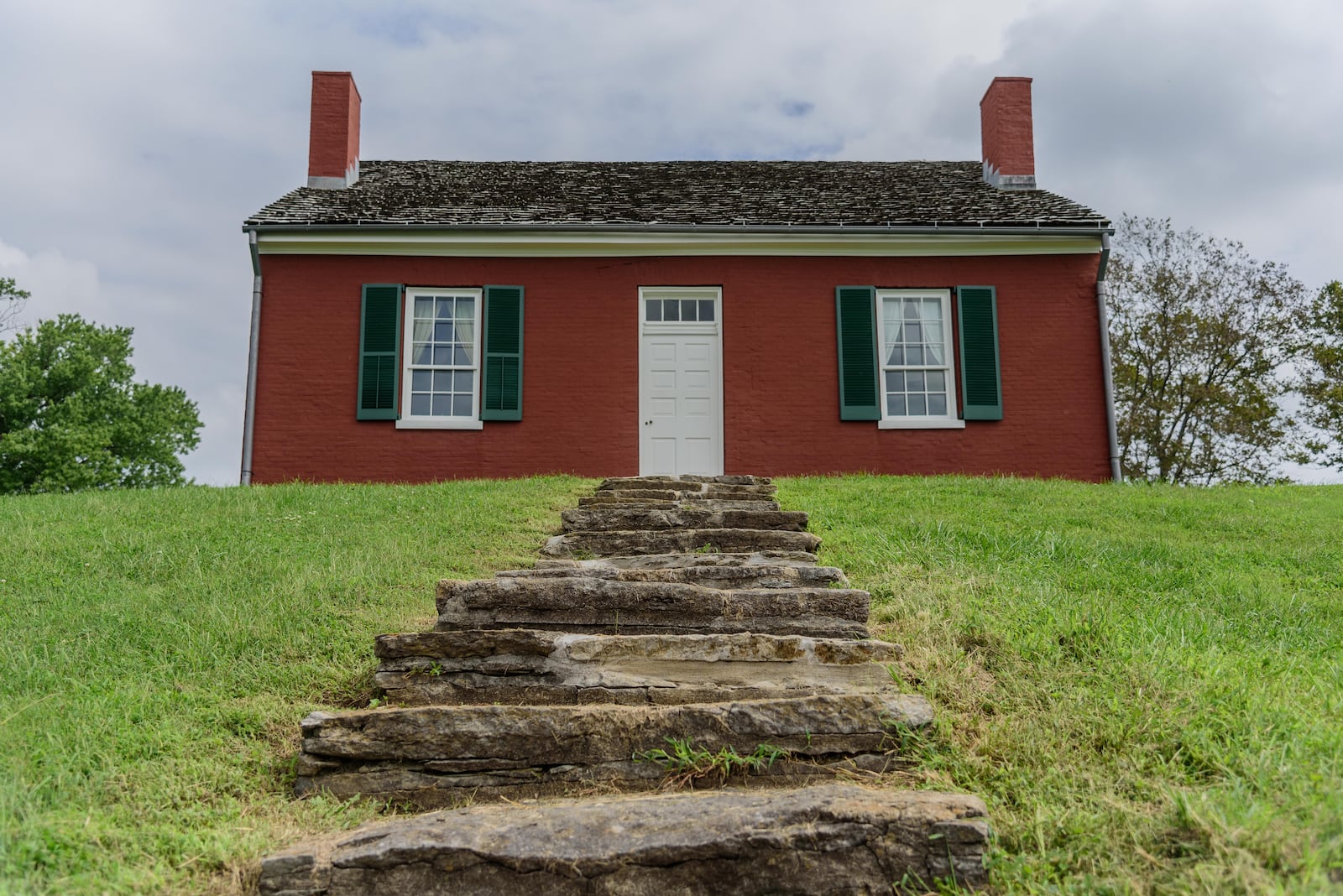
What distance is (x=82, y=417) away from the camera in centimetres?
2255

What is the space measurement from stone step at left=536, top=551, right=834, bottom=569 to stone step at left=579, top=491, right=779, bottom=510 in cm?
164

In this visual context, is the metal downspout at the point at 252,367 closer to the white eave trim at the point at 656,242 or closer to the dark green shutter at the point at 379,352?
the white eave trim at the point at 656,242

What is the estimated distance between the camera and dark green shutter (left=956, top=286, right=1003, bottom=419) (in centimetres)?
1110

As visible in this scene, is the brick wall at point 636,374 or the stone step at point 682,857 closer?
the stone step at point 682,857

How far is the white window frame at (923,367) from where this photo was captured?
1111 centimetres

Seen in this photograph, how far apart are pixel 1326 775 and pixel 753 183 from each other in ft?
37.7

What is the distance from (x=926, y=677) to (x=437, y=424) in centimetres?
829

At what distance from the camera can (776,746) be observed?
3.31m

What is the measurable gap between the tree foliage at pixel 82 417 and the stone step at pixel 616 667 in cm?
2123

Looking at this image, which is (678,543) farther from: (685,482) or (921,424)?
(921,424)

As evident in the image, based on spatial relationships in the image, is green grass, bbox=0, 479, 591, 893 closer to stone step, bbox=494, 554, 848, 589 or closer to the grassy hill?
the grassy hill

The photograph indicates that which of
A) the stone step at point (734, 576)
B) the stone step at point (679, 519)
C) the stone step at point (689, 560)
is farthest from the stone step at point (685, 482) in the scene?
the stone step at point (734, 576)

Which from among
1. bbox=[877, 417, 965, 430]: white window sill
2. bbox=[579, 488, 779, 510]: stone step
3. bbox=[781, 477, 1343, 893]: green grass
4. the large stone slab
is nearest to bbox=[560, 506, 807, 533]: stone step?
bbox=[781, 477, 1343, 893]: green grass

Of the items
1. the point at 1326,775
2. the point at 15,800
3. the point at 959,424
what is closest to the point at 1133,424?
the point at 959,424
